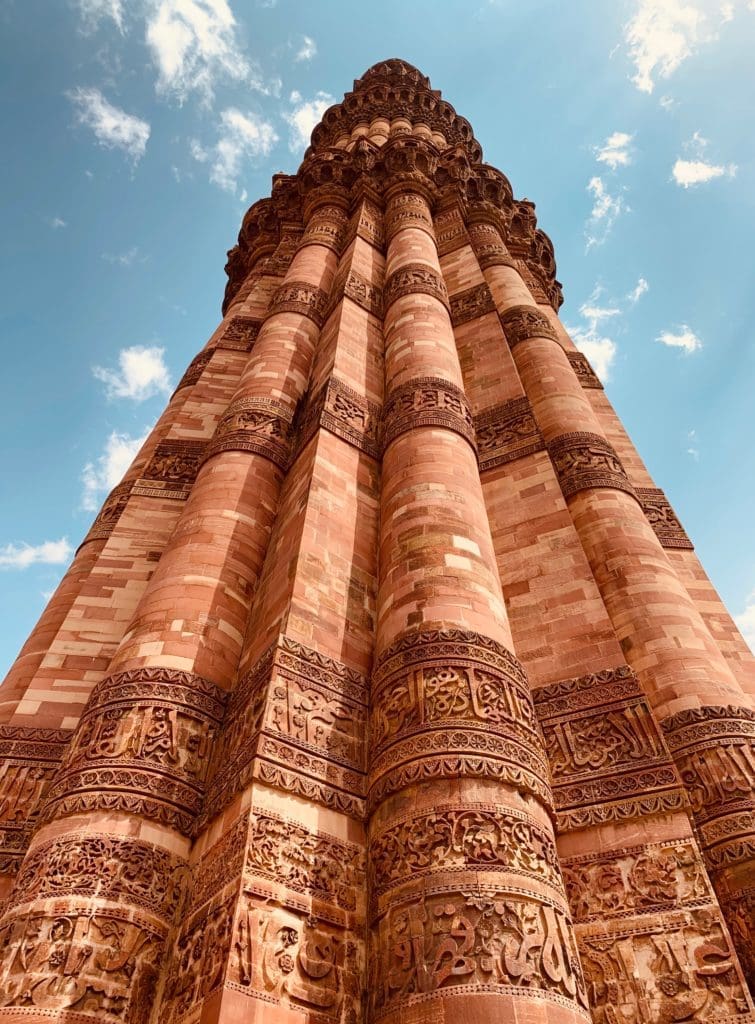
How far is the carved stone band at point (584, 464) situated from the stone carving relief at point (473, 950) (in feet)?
15.8

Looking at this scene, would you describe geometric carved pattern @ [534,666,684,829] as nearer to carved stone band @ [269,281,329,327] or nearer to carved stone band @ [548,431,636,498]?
carved stone band @ [548,431,636,498]

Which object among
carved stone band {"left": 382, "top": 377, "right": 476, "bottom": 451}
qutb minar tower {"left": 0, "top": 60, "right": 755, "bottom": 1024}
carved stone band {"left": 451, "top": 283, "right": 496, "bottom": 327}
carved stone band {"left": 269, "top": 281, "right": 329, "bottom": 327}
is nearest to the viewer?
qutb minar tower {"left": 0, "top": 60, "right": 755, "bottom": 1024}

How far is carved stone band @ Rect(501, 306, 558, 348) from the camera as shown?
34.4 feet

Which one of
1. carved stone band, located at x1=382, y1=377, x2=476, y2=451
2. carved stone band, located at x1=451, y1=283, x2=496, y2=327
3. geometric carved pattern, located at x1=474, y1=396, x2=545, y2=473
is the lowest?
carved stone band, located at x1=382, y1=377, x2=476, y2=451

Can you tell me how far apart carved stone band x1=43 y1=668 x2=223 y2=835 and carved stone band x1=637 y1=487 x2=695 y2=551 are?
5.77 m

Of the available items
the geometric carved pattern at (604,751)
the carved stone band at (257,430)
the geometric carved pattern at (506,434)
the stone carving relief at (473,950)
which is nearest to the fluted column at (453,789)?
the stone carving relief at (473,950)

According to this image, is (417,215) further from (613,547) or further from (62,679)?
(62,679)

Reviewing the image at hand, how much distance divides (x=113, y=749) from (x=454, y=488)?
10.9 ft

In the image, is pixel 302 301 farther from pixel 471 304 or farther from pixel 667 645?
pixel 667 645

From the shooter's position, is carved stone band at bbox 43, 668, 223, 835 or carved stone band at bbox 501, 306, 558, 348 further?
carved stone band at bbox 501, 306, 558, 348

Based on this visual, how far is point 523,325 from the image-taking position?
10.7 m

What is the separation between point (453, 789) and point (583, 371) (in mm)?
9207

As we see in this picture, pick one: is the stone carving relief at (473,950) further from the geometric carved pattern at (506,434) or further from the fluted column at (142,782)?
the geometric carved pattern at (506,434)

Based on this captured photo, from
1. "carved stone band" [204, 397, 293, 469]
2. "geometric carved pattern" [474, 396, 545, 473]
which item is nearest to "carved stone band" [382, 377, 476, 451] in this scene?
"geometric carved pattern" [474, 396, 545, 473]
